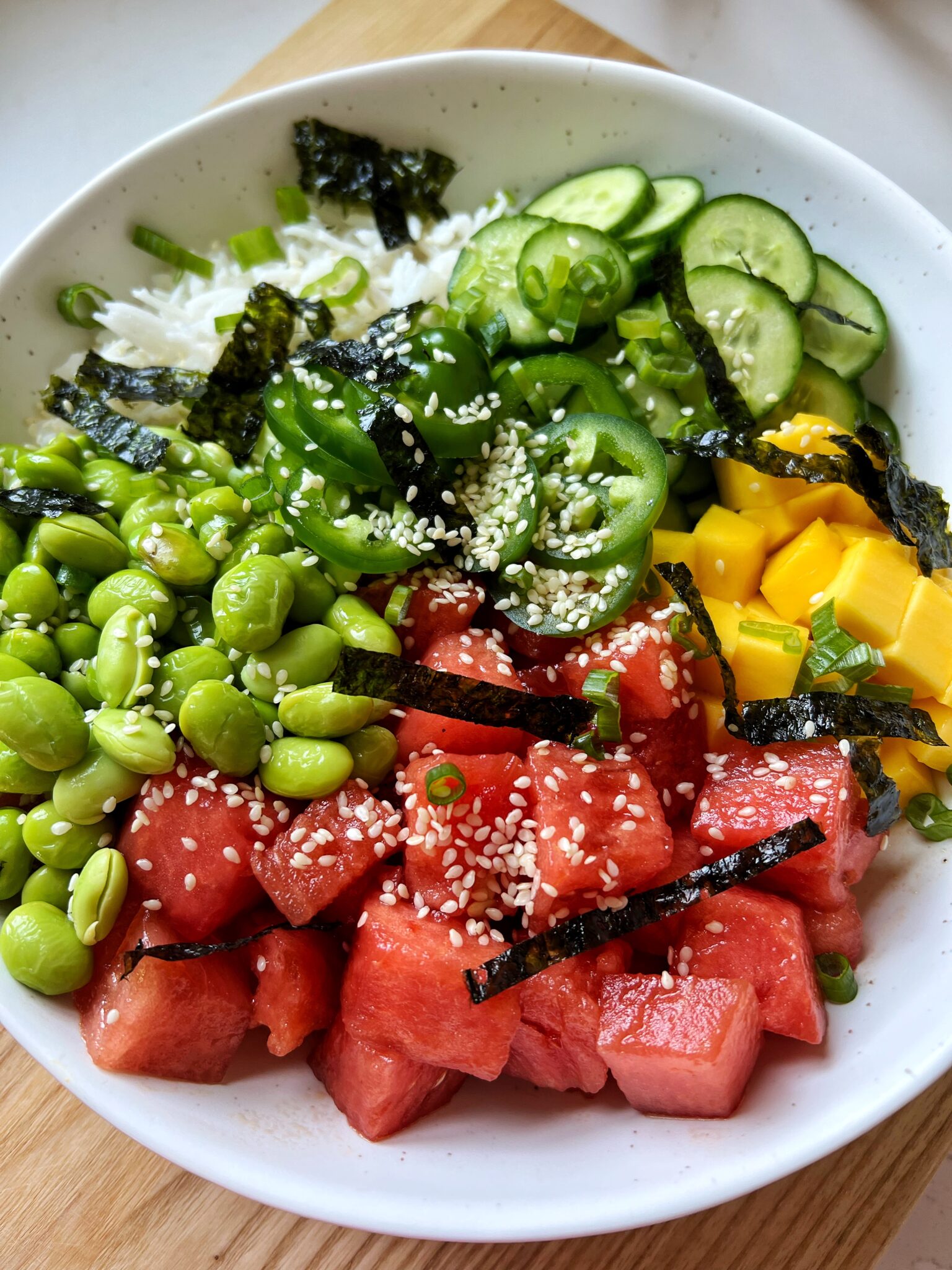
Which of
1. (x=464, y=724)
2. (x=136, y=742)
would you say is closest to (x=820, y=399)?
(x=464, y=724)

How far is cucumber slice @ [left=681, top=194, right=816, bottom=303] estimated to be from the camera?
93.6 inches

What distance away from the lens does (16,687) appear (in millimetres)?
1886

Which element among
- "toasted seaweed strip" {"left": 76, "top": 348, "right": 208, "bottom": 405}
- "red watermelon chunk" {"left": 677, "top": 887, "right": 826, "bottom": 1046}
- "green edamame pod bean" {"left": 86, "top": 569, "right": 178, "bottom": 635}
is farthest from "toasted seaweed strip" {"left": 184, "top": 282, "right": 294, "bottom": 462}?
"red watermelon chunk" {"left": 677, "top": 887, "right": 826, "bottom": 1046}

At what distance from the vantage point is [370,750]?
199 centimetres

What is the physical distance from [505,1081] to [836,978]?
0.73 metres

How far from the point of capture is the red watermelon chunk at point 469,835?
1.88 m

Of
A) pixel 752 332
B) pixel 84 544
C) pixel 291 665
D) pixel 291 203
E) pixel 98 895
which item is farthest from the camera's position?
pixel 291 203

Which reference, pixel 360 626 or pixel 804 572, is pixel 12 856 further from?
pixel 804 572

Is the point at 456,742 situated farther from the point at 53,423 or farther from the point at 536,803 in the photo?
the point at 53,423

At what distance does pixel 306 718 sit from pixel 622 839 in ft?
2.22

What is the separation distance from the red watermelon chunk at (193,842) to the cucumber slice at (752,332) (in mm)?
1517

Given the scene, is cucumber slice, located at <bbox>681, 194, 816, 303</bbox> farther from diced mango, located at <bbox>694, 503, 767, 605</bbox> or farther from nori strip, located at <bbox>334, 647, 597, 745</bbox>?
nori strip, located at <bbox>334, 647, 597, 745</bbox>

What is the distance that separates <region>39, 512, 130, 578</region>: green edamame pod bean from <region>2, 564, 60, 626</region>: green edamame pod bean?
0.21 feet

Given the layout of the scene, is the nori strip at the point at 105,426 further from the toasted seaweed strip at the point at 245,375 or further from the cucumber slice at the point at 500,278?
the cucumber slice at the point at 500,278
